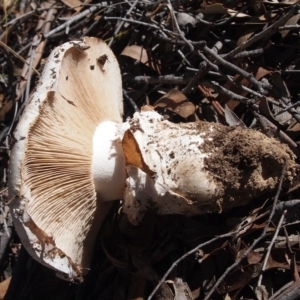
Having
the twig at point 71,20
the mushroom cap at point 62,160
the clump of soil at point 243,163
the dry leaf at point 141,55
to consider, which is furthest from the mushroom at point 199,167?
the twig at point 71,20

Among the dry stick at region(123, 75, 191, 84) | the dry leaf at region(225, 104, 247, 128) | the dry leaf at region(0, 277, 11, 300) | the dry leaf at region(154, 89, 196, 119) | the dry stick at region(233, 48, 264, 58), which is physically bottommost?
the dry leaf at region(0, 277, 11, 300)

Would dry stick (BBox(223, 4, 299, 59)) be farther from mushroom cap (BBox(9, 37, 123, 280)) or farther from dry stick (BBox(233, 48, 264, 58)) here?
mushroom cap (BBox(9, 37, 123, 280))

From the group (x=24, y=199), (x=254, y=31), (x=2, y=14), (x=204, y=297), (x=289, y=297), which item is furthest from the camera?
(x=2, y=14)

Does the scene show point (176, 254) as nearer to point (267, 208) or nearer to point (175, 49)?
point (267, 208)

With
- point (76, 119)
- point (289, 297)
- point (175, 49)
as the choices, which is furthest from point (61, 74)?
point (289, 297)

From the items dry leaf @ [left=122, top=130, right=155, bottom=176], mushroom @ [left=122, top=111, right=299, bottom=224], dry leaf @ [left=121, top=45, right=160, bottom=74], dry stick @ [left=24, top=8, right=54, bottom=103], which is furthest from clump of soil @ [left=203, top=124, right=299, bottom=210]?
dry stick @ [left=24, top=8, right=54, bottom=103]

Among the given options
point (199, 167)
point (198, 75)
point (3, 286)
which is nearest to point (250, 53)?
point (198, 75)
